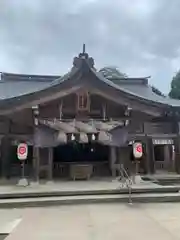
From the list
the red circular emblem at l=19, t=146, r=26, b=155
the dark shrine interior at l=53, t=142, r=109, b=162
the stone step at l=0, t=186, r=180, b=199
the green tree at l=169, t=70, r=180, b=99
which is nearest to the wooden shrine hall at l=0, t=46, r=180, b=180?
the dark shrine interior at l=53, t=142, r=109, b=162

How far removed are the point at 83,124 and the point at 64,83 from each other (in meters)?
1.94

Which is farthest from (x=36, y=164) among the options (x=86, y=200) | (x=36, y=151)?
(x=86, y=200)

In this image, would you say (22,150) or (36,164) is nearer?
(22,150)

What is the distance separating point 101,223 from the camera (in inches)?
280

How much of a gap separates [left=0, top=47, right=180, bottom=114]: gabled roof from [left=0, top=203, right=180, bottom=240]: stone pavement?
581 cm

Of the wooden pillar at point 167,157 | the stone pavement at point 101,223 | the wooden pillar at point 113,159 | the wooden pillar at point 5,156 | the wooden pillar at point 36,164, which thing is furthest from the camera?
the wooden pillar at point 167,157

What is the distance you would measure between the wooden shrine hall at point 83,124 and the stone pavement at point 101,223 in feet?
15.2

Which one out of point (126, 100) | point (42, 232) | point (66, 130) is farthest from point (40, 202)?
point (126, 100)

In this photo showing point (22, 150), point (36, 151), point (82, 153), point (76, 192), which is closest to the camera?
point (76, 192)

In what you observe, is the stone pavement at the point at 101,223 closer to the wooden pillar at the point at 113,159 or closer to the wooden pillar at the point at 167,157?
the wooden pillar at the point at 113,159

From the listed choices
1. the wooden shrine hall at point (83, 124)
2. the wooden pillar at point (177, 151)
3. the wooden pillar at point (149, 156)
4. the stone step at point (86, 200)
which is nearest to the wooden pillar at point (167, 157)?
the wooden shrine hall at point (83, 124)

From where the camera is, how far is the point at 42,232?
21.0 feet

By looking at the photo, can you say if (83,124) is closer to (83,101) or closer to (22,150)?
(83,101)

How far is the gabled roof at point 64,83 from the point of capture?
13461 millimetres
